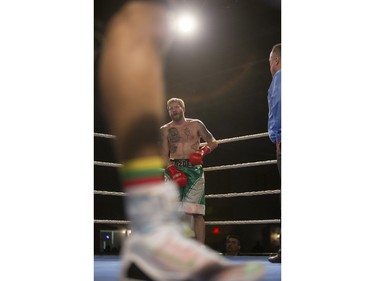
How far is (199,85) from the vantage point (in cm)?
223

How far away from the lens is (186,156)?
7.31 ft

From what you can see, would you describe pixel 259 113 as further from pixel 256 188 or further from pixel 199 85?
pixel 256 188

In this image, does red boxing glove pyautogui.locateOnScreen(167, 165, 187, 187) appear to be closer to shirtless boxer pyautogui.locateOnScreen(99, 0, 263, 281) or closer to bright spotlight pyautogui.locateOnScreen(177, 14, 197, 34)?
bright spotlight pyautogui.locateOnScreen(177, 14, 197, 34)

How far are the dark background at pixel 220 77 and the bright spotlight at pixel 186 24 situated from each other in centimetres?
3

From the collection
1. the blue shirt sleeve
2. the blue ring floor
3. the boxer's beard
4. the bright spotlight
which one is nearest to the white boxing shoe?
the blue ring floor

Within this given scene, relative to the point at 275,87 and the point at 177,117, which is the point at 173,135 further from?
the point at 275,87

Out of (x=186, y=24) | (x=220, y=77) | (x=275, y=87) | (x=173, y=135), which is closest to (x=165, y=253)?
(x=186, y=24)

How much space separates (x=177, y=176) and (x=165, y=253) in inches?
39.8

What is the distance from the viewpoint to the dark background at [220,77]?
1.55 metres

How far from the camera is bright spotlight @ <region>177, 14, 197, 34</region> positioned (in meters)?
1.55

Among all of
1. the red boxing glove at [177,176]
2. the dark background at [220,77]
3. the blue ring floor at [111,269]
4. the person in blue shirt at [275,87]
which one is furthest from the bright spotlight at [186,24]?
the blue ring floor at [111,269]
